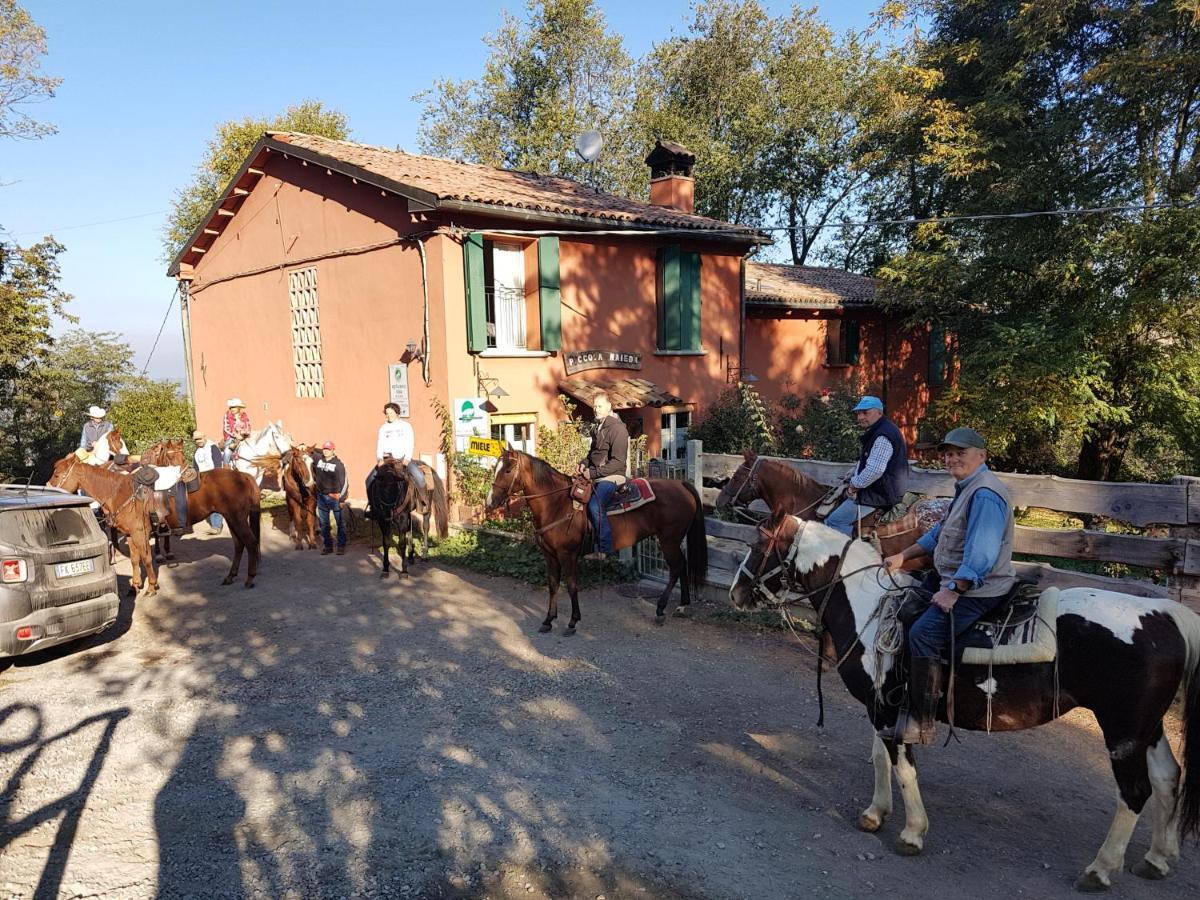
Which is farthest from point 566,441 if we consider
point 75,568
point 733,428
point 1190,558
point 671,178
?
point 1190,558

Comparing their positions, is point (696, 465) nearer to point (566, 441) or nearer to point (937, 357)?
point (566, 441)

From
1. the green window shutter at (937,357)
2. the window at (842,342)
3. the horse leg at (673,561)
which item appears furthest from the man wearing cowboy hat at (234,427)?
the green window shutter at (937,357)

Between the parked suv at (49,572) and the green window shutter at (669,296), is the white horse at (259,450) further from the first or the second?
the green window shutter at (669,296)

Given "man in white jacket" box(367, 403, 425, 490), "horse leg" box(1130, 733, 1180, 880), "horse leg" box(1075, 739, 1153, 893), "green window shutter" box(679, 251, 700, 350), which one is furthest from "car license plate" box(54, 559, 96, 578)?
"green window shutter" box(679, 251, 700, 350)

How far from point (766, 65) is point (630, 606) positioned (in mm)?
29102

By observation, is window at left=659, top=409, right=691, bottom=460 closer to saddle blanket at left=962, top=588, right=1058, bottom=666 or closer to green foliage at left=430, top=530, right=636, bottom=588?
green foliage at left=430, top=530, right=636, bottom=588

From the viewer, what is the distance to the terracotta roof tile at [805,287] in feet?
65.3

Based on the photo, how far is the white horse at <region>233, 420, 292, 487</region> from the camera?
1429 cm

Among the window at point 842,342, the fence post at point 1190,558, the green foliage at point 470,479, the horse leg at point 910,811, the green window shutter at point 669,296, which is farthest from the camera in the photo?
the window at point 842,342

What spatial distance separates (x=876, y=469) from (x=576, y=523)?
11.1ft

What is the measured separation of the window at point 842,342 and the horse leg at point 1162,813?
18.4 meters

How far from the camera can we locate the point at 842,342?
2195 centimetres

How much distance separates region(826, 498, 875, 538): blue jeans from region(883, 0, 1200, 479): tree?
929cm

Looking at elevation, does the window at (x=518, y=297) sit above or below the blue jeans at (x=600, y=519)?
above
